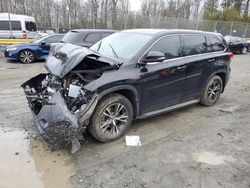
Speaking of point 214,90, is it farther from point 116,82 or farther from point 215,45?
point 116,82

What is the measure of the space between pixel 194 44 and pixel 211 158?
2.51 meters

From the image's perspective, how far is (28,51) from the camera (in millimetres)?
11648

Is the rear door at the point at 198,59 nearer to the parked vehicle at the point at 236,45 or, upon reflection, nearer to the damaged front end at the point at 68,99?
the damaged front end at the point at 68,99

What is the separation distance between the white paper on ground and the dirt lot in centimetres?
9

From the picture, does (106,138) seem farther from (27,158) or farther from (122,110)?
(27,158)

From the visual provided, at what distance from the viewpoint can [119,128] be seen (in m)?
4.28

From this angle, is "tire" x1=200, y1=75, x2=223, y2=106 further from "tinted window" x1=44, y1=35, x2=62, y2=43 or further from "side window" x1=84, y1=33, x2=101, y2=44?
"tinted window" x1=44, y1=35, x2=62, y2=43

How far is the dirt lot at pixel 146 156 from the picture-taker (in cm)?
325

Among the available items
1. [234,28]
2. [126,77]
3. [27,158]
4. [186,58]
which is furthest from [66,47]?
[234,28]

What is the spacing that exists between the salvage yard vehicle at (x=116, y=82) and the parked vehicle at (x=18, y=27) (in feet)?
40.8

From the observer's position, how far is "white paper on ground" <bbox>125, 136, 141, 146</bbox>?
164 inches

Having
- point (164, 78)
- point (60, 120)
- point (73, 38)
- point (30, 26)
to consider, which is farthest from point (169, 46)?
point (30, 26)

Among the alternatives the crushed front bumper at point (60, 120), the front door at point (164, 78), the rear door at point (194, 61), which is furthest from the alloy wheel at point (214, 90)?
the crushed front bumper at point (60, 120)

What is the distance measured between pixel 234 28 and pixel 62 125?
3094 centimetres
